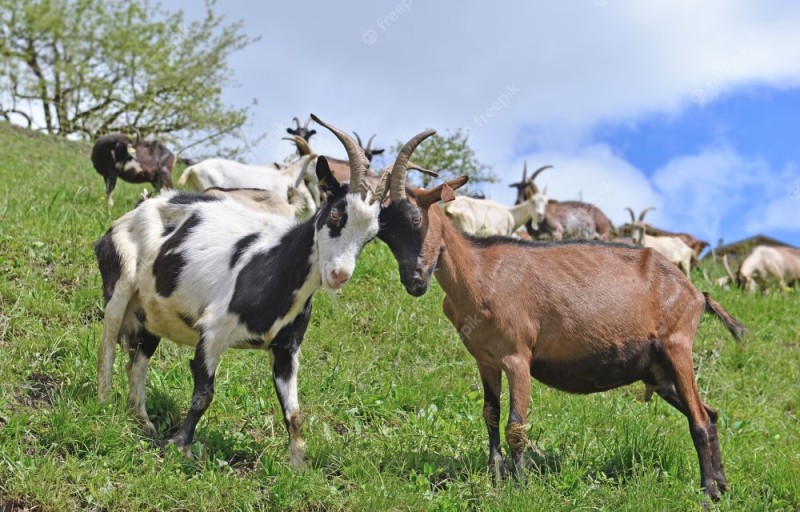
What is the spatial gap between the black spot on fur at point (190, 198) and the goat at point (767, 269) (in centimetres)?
1162

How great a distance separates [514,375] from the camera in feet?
17.7

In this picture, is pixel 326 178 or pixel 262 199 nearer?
pixel 326 178

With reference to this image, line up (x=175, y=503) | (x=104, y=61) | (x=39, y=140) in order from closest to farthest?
(x=175, y=503)
(x=39, y=140)
(x=104, y=61)

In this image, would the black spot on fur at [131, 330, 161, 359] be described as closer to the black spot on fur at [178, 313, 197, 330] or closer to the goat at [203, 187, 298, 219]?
the black spot on fur at [178, 313, 197, 330]

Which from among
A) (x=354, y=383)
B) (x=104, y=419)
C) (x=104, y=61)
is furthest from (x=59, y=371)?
(x=104, y=61)

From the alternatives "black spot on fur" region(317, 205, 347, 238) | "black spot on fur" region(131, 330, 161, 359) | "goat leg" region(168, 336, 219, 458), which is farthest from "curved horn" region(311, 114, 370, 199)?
"black spot on fur" region(131, 330, 161, 359)

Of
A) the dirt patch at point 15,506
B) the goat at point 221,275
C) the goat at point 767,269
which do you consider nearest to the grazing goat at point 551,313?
the goat at point 221,275

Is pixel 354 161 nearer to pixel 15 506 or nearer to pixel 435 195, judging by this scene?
pixel 435 195

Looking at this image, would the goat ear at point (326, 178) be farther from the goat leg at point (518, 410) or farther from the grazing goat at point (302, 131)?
the grazing goat at point (302, 131)

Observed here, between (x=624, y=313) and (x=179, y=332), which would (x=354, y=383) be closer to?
(x=179, y=332)

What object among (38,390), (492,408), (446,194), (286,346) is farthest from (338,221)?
(38,390)

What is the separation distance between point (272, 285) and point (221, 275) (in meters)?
0.47

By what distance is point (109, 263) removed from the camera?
607 centimetres

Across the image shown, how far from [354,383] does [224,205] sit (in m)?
1.91
